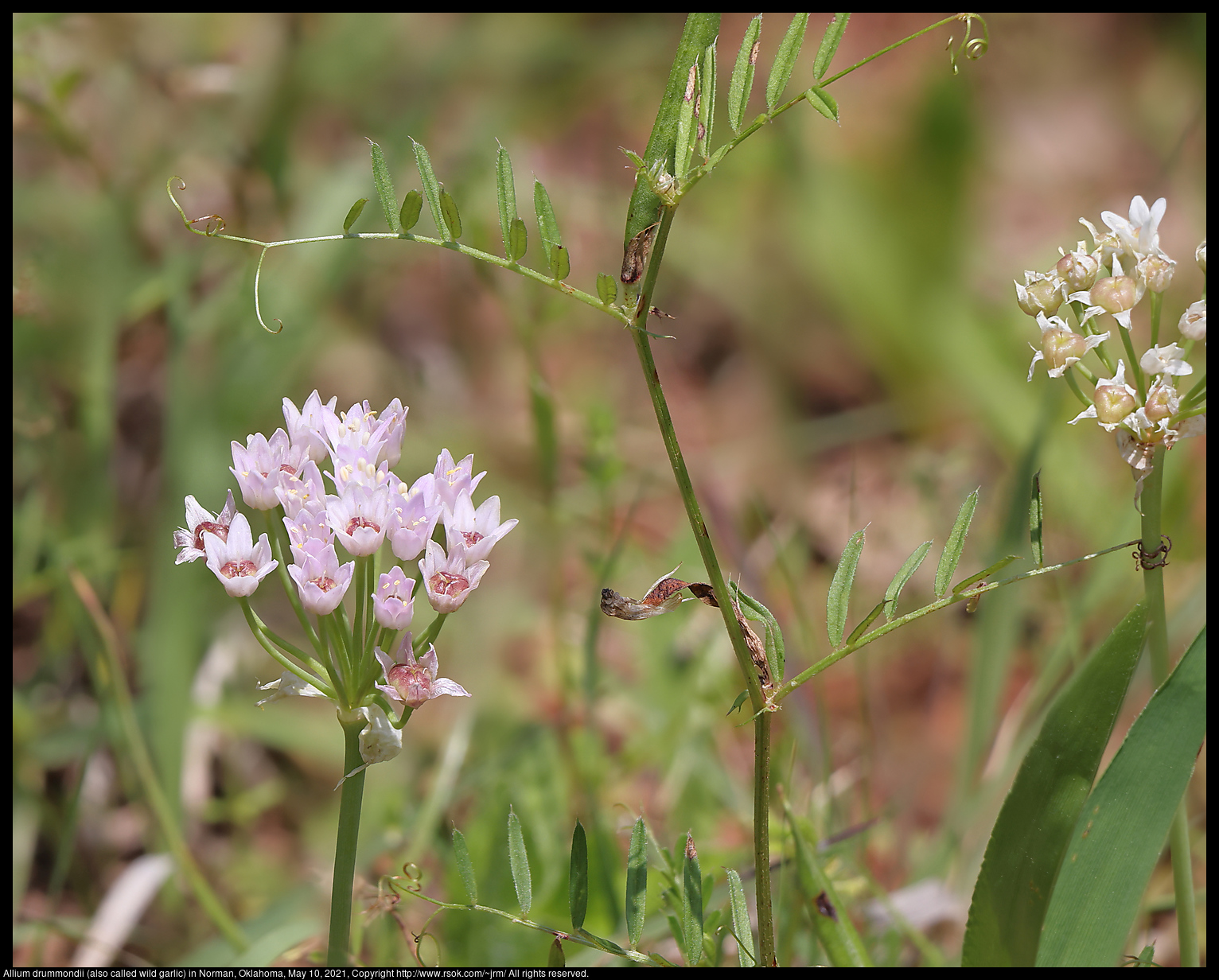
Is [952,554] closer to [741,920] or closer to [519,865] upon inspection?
[741,920]

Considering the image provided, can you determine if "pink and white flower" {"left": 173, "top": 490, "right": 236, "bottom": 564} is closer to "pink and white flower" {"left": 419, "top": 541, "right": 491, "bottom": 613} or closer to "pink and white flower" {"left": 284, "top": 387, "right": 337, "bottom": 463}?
"pink and white flower" {"left": 284, "top": 387, "right": 337, "bottom": 463}

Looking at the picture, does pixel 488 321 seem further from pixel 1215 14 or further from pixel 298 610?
pixel 298 610

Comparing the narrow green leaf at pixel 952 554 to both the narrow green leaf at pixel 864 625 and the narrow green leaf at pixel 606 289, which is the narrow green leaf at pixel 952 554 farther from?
the narrow green leaf at pixel 606 289

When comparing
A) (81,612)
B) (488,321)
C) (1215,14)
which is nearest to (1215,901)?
(81,612)

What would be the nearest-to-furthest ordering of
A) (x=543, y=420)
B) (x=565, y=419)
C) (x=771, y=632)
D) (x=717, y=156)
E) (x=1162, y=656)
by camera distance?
(x=717, y=156) < (x=771, y=632) < (x=1162, y=656) < (x=543, y=420) < (x=565, y=419)

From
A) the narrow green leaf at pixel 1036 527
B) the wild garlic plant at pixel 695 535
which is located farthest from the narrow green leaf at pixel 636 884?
the narrow green leaf at pixel 1036 527

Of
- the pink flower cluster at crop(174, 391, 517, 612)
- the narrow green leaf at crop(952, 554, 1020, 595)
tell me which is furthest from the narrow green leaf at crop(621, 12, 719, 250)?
the narrow green leaf at crop(952, 554, 1020, 595)

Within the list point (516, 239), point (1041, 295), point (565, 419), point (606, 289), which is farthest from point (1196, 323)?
point (565, 419)
